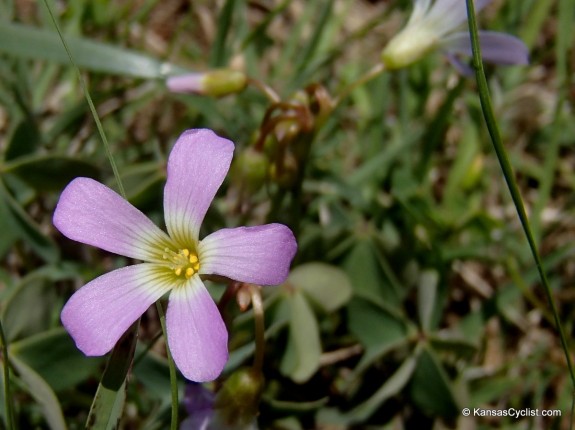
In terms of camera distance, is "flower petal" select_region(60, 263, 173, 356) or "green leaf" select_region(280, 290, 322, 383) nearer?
"flower petal" select_region(60, 263, 173, 356)

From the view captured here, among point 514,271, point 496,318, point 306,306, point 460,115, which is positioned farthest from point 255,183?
point 460,115

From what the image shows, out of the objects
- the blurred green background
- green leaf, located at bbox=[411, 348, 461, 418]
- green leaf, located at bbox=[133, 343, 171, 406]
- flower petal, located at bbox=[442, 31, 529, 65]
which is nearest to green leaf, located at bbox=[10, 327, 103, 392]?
the blurred green background

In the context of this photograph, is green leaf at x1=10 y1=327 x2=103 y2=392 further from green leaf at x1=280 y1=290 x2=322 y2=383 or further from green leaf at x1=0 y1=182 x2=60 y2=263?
green leaf at x1=280 y1=290 x2=322 y2=383

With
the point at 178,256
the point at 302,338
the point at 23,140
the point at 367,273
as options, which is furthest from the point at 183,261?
the point at 23,140

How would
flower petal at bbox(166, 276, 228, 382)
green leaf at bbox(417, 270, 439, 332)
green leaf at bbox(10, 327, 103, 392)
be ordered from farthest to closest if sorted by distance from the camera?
green leaf at bbox(417, 270, 439, 332) → green leaf at bbox(10, 327, 103, 392) → flower petal at bbox(166, 276, 228, 382)

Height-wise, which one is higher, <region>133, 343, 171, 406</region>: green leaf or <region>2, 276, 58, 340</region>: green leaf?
<region>2, 276, 58, 340</region>: green leaf

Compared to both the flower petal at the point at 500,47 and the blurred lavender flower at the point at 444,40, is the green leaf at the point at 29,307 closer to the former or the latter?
the blurred lavender flower at the point at 444,40

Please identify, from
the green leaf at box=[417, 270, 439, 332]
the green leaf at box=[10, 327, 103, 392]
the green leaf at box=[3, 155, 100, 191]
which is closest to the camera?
the green leaf at box=[10, 327, 103, 392]

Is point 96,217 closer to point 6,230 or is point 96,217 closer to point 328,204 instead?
point 6,230
